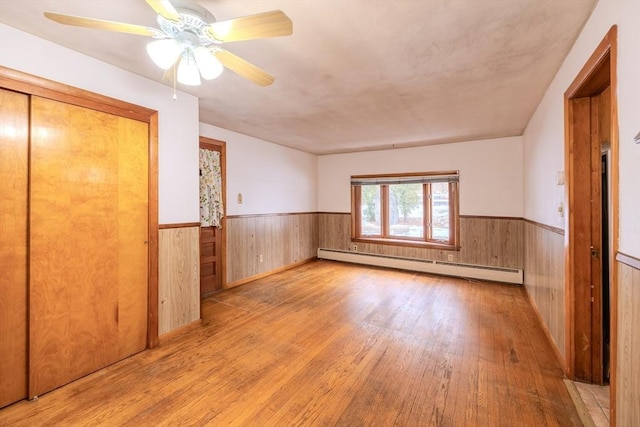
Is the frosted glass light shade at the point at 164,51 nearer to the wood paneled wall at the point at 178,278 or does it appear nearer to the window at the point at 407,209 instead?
the wood paneled wall at the point at 178,278

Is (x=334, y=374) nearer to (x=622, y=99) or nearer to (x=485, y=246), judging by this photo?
(x=622, y=99)

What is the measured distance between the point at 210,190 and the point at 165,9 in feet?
9.51

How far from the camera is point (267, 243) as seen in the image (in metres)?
4.95

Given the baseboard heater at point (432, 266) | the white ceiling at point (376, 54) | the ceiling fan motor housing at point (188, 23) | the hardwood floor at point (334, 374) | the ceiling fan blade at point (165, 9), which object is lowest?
the hardwood floor at point (334, 374)

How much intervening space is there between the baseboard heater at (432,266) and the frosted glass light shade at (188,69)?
4.60m

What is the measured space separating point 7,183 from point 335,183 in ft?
16.3

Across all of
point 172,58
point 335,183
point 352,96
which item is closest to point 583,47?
point 352,96

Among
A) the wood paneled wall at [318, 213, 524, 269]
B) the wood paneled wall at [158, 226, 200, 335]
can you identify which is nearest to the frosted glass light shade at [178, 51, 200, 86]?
the wood paneled wall at [158, 226, 200, 335]

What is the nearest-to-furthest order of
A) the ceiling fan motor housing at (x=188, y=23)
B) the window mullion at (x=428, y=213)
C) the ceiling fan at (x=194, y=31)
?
1. the ceiling fan at (x=194, y=31)
2. the ceiling fan motor housing at (x=188, y=23)
3. the window mullion at (x=428, y=213)

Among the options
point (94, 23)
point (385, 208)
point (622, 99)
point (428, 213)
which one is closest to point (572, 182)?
point (622, 99)

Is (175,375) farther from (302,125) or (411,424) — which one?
(302,125)

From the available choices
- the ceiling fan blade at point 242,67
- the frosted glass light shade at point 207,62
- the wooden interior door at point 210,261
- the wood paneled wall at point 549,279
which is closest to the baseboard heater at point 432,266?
the wood paneled wall at point 549,279

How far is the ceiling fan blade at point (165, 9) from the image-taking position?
116 centimetres

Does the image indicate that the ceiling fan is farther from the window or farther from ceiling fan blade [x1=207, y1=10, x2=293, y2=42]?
the window
